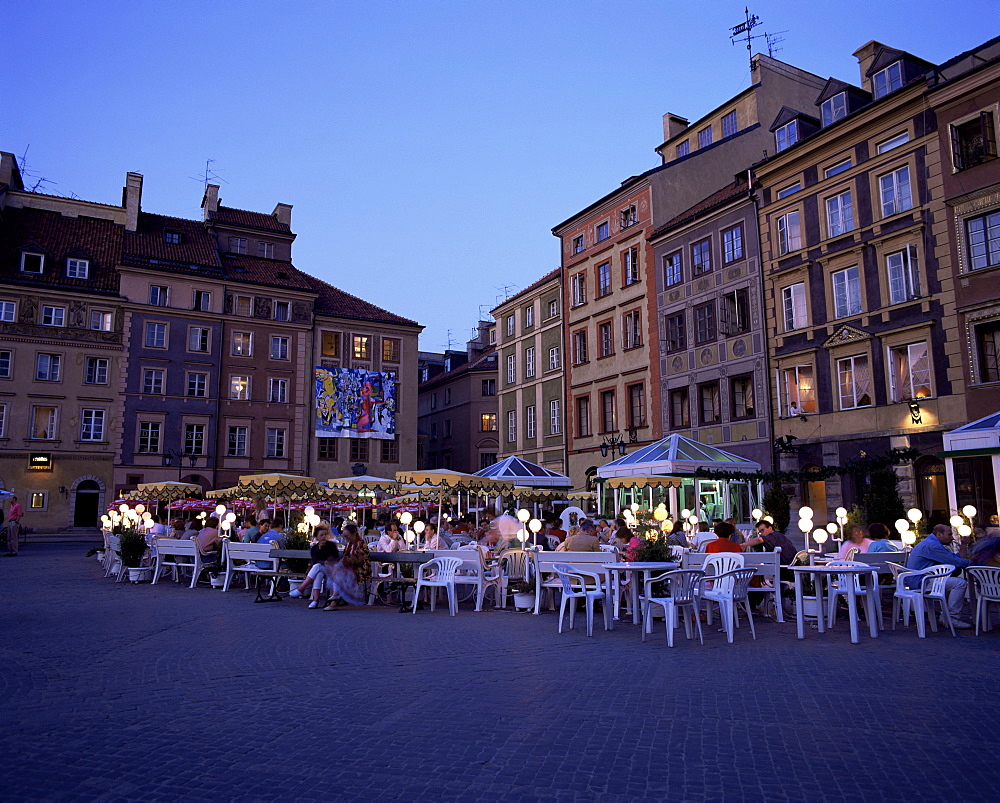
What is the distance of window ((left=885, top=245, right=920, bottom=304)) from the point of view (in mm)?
21688

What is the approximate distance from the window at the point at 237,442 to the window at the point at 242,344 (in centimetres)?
436

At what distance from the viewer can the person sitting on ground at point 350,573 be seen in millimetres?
13352

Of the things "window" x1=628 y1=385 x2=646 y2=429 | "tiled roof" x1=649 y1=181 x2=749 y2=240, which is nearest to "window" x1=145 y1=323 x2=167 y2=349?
"window" x1=628 y1=385 x2=646 y2=429

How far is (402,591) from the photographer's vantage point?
13281 mm

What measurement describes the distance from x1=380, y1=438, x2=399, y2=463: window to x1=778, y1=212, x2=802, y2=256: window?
2844 cm

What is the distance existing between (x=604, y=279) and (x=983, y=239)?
57.8ft

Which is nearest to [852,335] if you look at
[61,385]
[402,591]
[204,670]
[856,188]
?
[856,188]

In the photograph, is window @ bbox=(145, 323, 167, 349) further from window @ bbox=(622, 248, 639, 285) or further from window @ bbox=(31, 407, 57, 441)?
window @ bbox=(622, 248, 639, 285)

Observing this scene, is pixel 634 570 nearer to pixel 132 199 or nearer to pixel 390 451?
pixel 390 451

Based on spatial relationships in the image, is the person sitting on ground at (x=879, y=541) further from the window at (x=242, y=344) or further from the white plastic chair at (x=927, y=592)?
the window at (x=242, y=344)

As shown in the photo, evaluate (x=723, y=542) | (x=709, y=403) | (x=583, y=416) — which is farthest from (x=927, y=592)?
(x=583, y=416)

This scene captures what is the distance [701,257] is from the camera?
A: 29.9 meters

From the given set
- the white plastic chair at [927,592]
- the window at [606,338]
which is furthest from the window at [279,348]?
the white plastic chair at [927,592]

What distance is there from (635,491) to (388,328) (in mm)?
27235
